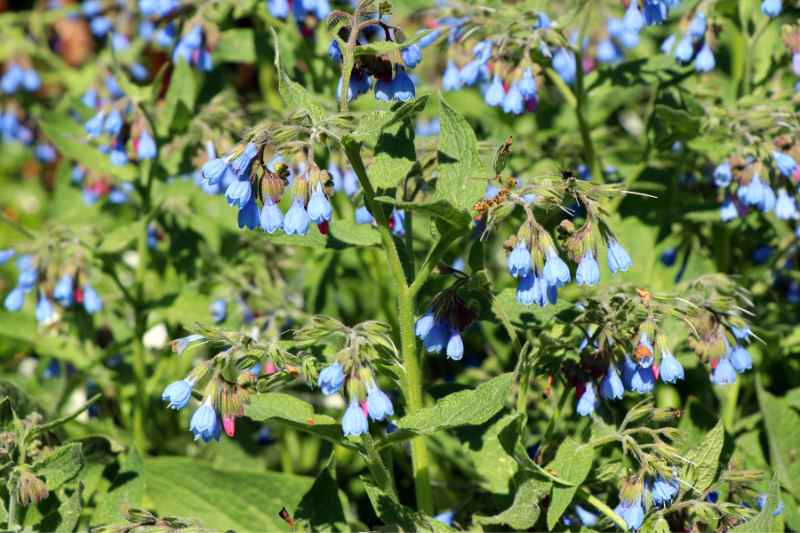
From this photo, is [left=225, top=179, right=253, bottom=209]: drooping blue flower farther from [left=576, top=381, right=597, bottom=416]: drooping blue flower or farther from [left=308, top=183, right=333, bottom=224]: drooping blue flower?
[left=576, top=381, right=597, bottom=416]: drooping blue flower

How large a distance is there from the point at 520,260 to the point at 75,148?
7.06 feet

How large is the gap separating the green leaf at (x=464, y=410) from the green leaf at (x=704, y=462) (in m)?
0.45

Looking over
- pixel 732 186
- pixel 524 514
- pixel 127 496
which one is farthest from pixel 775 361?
pixel 127 496

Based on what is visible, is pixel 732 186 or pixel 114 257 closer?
pixel 732 186

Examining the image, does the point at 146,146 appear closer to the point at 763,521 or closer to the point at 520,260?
the point at 520,260

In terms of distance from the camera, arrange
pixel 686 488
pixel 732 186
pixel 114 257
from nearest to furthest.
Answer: pixel 686 488
pixel 732 186
pixel 114 257

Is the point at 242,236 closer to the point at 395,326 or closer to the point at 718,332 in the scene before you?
the point at 395,326

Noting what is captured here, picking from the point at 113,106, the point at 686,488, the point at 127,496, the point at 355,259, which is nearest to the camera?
the point at 686,488

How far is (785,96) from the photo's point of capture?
3150 millimetres

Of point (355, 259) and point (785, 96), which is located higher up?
point (785, 96)

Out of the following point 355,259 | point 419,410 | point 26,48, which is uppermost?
point 26,48

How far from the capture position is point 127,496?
8.41 feet

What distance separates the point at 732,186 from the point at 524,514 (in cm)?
119

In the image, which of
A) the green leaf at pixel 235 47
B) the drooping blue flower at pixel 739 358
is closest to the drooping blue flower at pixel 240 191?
the drooping blue flower at pixel 739 358
